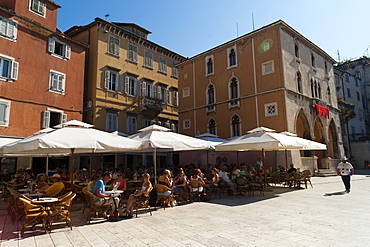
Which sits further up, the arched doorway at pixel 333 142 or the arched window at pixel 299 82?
the arched window at pixel 299 82

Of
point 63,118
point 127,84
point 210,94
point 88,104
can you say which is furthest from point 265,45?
point 63,118

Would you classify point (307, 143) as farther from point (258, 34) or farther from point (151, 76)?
point (151, 76)

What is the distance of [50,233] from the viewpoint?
5.49 m

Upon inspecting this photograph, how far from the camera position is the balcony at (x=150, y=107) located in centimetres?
2380

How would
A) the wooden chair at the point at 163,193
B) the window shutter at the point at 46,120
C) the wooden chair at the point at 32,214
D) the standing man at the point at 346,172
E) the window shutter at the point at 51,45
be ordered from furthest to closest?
the window shutter at the point at 51,45 → the window shutter at the point at 46,120 → the standing man at the point at 346,172 → the wooden chair at the point at 163,193 → the wooden chair at the point at 32,214

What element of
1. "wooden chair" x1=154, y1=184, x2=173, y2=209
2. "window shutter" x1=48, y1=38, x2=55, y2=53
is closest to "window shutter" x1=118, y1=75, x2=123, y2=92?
"window shutter" x1=48, y1=38, x2=55, y2=53

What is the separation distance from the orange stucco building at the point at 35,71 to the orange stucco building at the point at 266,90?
1064 cm

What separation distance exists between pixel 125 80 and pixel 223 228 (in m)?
19.7

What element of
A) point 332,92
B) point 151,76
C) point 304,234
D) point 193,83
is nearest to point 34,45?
point 151,76

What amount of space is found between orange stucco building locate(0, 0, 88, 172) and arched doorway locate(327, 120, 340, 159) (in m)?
22.5

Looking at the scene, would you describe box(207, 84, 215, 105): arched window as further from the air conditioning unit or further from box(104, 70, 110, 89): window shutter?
the air conditioning unit

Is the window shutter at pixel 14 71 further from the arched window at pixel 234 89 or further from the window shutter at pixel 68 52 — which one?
the arched window at pixel 234 89

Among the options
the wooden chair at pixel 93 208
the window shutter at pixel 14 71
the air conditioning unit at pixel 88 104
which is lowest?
the wooden chair at pixel 93 208

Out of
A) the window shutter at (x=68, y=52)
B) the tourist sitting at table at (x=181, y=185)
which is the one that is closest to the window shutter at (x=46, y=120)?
the window shutter at (x=68, y=52)
